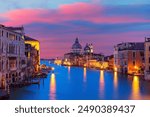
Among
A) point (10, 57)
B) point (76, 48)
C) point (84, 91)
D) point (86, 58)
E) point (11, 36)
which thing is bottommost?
point (84, 91)

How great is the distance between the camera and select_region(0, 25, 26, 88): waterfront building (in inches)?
885

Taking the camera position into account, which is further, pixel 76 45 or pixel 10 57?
pixel 76 45

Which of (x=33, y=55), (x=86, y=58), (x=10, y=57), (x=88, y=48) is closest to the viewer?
(x=10, y=57)

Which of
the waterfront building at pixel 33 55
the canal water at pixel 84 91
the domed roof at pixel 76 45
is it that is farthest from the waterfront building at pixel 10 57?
the domed roof at pixel 76 45

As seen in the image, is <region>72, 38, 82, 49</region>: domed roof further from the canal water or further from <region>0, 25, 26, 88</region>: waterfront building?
<region>0, 25, 26, 88</region>: waterfront building

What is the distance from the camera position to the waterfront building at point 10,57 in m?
22.5

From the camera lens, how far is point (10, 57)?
25172mm

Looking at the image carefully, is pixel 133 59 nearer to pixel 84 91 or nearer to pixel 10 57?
pixel 84 91

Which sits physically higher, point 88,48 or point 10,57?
point 88,48

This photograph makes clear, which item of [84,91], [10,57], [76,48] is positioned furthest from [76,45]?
[84,91]

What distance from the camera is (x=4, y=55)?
23.2 metres

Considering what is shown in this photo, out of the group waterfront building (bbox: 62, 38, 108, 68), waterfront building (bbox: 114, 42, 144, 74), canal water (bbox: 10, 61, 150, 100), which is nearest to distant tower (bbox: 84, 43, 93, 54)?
waterfront building (bbox: 62, 38, 108, 68)

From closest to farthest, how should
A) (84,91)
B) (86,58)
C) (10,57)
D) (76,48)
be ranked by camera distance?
(84,91) → (10,57) → (86,58) → (76,48)

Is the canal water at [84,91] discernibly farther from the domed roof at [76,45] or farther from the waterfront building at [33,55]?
the domed roof at [76,45]
